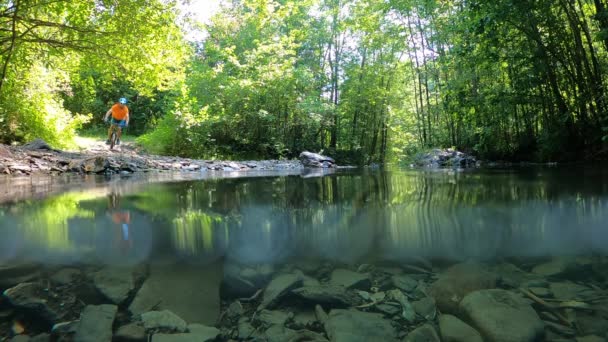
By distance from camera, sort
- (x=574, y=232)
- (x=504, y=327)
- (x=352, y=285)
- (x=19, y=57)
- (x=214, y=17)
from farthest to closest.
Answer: (x=214, y=17) < (x=19, y=57) < (x=574, y=232) < (x=352, y=285) < (x=504, y=327)

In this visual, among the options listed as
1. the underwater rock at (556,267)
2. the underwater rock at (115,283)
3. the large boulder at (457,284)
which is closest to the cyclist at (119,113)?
the underwater rock at (115,283)

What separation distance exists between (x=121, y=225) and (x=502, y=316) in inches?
77.3

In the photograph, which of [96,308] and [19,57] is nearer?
[96,308]

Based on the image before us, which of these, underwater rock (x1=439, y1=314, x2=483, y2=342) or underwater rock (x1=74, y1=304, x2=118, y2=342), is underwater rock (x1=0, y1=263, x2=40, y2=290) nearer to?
underwater rock (x1=74, y1=304, x2=118, y2=342)

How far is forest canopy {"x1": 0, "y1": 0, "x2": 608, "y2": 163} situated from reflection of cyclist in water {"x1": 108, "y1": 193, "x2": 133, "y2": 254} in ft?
18.1

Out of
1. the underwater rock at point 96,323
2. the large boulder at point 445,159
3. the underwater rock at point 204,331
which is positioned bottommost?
the underwater rock at point 204,331

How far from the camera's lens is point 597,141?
8.34 meters

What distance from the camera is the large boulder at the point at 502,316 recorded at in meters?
0.99

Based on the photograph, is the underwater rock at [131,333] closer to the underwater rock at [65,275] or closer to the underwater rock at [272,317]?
the underwater rock at [272,317]

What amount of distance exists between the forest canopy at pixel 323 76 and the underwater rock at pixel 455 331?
259 inches

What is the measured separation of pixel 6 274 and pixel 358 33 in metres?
19.9

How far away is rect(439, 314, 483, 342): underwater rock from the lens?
0.98 meters

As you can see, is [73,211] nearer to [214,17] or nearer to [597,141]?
[597,141]

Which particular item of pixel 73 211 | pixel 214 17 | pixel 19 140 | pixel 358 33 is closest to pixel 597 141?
pixel 73 211
